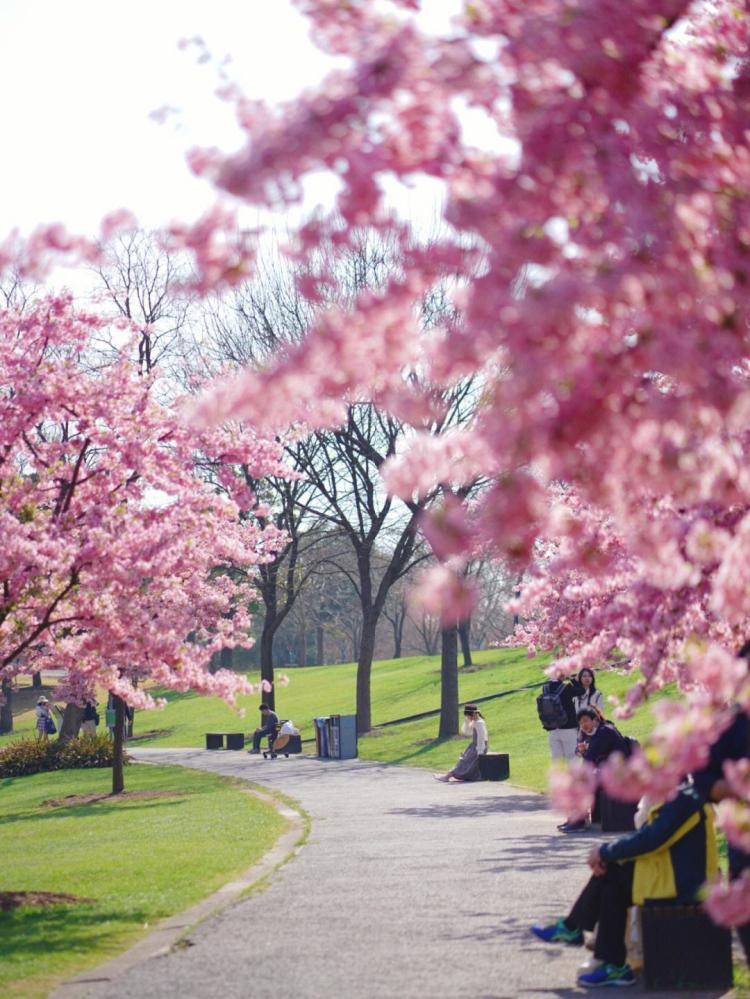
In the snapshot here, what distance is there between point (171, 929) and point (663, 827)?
4414 millimetres

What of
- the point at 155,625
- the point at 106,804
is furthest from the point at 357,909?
the point at 106,804

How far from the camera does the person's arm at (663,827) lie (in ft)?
28.2

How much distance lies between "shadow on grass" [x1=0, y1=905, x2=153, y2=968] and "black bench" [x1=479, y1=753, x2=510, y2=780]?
1584 centimetres

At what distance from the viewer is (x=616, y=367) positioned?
4.14 m

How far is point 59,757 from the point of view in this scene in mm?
39156

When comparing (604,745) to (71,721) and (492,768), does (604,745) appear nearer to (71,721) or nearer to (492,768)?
(492,768)

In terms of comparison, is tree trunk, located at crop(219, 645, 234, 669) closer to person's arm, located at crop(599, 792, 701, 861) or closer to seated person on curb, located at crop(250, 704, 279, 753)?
seated person on curb, located at crop(250, 704, 279, 753)

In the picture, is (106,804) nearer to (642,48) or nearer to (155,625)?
(155,625)

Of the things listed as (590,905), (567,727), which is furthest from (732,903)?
(567,727)

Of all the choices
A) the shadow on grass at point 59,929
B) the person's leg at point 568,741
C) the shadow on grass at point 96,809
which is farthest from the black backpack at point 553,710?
the shadow on grass at point 59,929

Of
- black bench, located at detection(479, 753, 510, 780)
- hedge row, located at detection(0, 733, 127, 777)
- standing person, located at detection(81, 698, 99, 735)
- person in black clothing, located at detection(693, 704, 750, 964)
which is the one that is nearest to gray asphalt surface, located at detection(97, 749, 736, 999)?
person in black clothing, located at detection(693, 704, 750, 964)

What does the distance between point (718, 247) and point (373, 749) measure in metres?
36.8

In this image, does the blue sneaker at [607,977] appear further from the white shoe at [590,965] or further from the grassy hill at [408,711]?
the grassy hill at [408,711]

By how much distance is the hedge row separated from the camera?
38.9m
